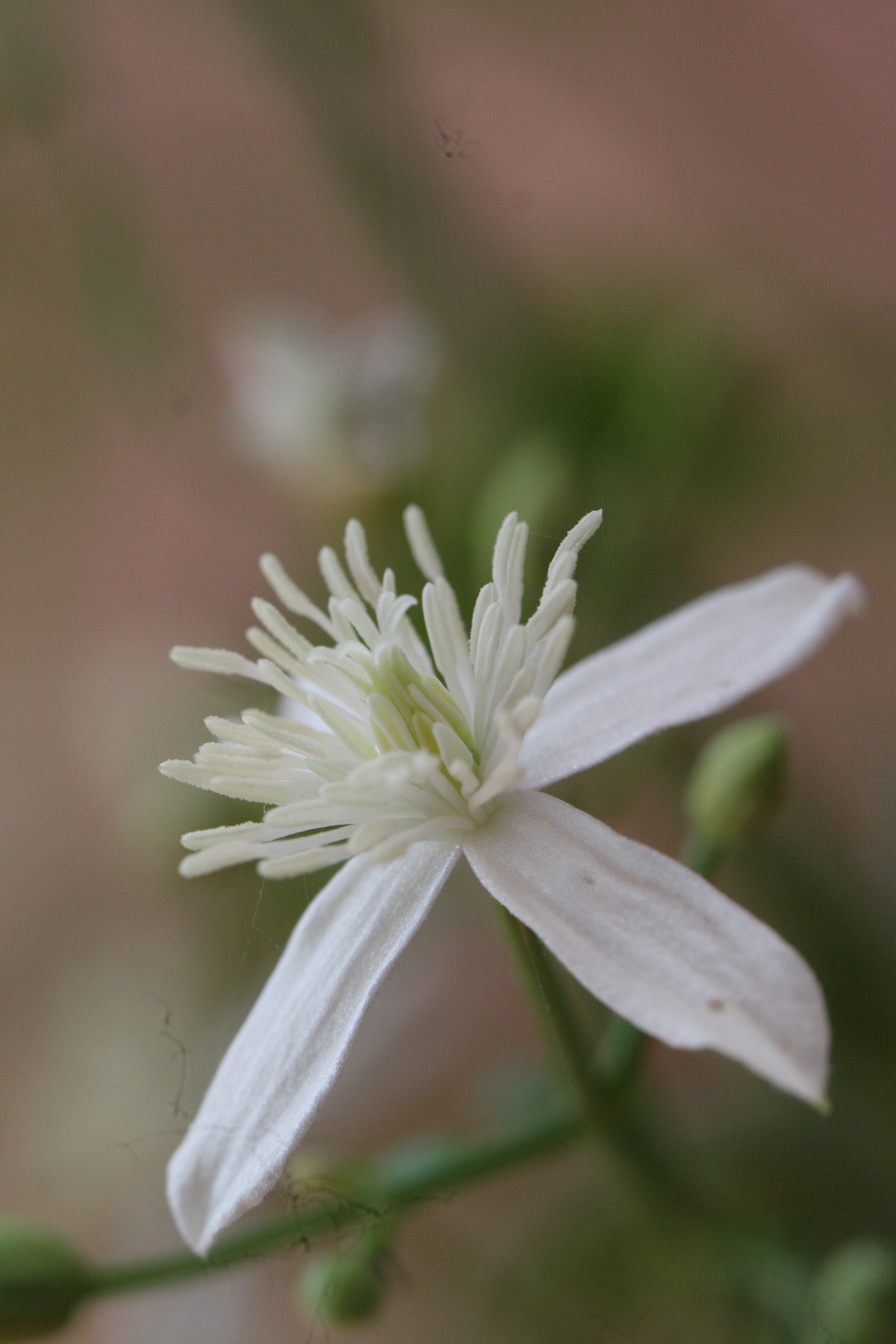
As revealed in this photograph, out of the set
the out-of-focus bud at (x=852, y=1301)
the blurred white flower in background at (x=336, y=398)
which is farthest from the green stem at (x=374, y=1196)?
the blurred white flower in background at (x=336, y=398)

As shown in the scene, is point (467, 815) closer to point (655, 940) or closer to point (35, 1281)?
point (655, 940)

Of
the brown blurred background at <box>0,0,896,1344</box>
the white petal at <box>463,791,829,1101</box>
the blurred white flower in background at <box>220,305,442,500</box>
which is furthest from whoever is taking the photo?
the blurred white flower in background at <box>220,305,442,500</box>

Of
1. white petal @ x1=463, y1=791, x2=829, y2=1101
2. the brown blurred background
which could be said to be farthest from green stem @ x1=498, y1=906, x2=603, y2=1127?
the brown blurred background

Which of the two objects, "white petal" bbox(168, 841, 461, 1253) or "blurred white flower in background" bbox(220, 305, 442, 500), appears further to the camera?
"blurred white flower in background" bbox(220, 305, 442, 500)

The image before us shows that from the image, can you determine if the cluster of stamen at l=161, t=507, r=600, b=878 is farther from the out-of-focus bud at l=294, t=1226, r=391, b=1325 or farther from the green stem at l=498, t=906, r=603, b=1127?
the out-of-focus bud at l=294, t=1226, r=391, b=1325

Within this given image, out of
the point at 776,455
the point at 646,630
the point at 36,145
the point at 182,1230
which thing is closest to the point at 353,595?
the point at 646,630

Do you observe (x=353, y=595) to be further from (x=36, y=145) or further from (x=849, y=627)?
(x=36, y=145)

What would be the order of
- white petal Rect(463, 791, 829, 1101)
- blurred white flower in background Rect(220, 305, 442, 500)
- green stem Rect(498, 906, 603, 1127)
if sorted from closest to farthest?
white petal Rect(463, 791, 829, 1101)
green stem Rect(498, 906, 603, 1127)
blurred white flower in background Rect(220, 305, 442, 500)

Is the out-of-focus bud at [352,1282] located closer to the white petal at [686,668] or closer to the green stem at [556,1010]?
the green stem at [556,1010]
